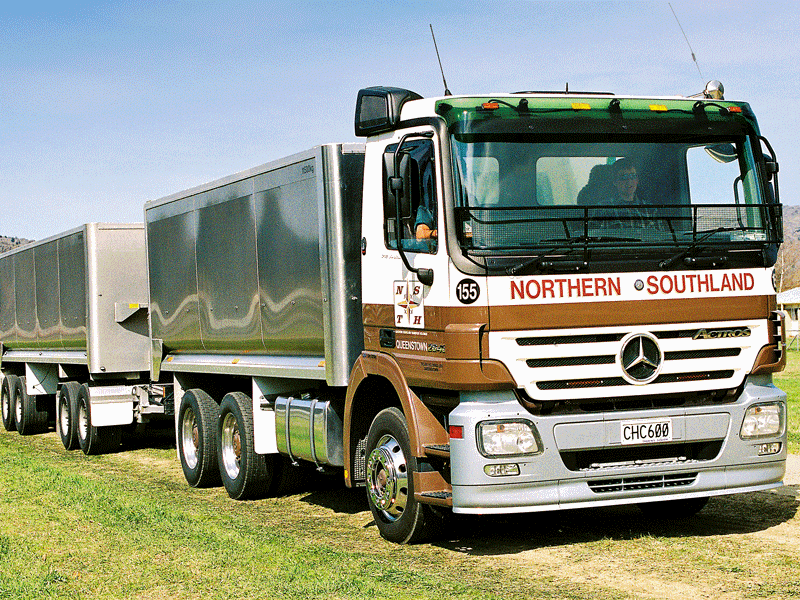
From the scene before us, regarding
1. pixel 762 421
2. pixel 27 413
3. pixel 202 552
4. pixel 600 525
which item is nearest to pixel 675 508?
pixel 600 525

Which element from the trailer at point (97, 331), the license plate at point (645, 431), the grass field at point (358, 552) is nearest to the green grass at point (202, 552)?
the grass field at point (358, 552)

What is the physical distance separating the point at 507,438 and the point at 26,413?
13.8 metres

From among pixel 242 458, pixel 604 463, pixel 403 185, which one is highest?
pixel 403 185

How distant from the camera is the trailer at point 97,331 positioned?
1554 centimetres

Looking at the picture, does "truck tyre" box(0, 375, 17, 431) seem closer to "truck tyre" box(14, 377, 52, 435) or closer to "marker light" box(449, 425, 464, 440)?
"truck tyre" box(14, 377, 52, 435)

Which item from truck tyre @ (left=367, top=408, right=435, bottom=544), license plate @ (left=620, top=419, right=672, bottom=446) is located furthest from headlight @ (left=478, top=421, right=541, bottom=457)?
truck tyre @ (left=367, top=408, right=435, bottom=544)

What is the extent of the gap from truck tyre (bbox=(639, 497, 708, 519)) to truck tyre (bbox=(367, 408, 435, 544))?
6.99 feet

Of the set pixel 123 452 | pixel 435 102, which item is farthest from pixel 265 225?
pixel 123 452

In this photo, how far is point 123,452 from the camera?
1634 centimetres

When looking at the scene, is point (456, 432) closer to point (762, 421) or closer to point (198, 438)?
point (762, 421)

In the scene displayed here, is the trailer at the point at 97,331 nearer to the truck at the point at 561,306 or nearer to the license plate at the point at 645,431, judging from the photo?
the truck at the point at 561,306

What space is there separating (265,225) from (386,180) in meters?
2.52

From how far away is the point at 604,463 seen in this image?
770 centimetres

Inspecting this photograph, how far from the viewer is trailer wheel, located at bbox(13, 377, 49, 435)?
19.4 meters
